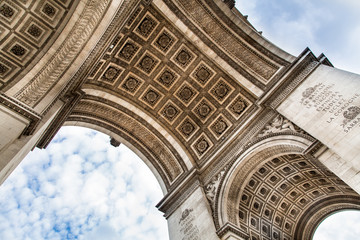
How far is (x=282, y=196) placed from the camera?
13.6 metres

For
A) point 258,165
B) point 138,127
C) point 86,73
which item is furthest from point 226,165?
point 86,73

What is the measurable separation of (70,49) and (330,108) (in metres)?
8.08

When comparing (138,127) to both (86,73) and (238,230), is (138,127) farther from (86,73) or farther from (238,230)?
(238,230)

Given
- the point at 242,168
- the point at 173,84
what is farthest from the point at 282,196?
the point at 173,84

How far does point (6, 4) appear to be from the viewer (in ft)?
29.3

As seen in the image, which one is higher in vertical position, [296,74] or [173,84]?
[173,84]

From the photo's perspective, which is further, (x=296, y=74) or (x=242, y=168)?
(x=242, y=168)

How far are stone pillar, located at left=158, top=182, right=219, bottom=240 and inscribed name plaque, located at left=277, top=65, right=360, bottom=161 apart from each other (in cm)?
482

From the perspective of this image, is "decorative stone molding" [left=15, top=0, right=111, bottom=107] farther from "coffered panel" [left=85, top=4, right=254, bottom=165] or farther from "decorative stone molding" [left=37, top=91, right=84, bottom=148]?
"coffered panel" [left=85, top=4, right=254, bottom=165]

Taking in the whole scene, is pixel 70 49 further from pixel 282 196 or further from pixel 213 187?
pixel 282 196

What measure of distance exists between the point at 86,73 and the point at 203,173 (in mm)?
6722

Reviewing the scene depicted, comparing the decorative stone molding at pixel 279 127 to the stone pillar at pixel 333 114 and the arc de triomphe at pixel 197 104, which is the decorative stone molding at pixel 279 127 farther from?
the stone pillar at pixel 333 114

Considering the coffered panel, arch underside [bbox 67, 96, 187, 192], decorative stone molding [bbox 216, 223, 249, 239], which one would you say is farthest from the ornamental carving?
decorative stone molding [bbox 216, 223, 249, 239]

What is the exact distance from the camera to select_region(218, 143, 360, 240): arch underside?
461 inches
